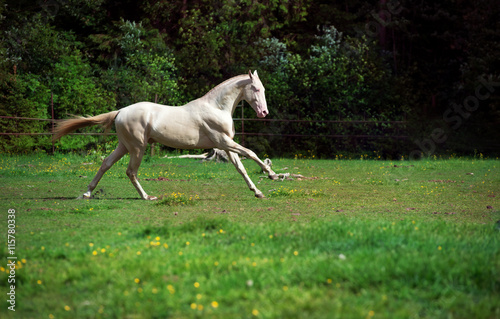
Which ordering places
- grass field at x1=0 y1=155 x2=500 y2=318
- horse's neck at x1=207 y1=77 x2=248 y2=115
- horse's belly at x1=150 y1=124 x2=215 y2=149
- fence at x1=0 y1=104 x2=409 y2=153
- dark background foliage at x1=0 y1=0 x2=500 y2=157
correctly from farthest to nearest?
1. fence at x1=0 y1=104 x2=409 y2=153
2. dark background foliage at x1=0 y1=0 x2=500 y2=157
3. horse's neck at x1=207 y1=77 x2=248 y2=115
4. horse's belly at x1=150 y1=124 x2=215 y2=149
5. grass field at x1=0 y1=155 x2=500 y2=318

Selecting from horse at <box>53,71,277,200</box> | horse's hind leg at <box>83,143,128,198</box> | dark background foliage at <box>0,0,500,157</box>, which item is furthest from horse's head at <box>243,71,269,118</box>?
dark background foliage at <box>0,0,500,157</box>

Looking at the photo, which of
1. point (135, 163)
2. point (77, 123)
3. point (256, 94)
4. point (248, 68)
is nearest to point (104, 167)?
point (135, 163)

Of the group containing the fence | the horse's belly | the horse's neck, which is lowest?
the fence

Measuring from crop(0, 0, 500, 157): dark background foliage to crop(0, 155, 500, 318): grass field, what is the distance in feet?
39.1

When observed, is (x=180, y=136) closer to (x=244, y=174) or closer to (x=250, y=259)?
(x=244, y=174)

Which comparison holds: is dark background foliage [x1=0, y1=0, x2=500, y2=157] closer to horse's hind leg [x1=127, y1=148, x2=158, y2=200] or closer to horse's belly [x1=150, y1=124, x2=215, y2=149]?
horse's hind leg [x1=127, y1=148, x2=158, y2=200]

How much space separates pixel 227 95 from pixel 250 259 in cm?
567

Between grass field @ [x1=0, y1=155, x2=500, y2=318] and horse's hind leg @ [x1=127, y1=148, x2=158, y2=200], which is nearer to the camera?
grass field @ [x1=0, y1=155, x2=500, y2=318]

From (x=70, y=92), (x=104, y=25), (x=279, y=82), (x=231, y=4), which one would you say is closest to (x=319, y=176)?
(x=279, y=82)

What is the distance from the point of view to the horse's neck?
10.1m

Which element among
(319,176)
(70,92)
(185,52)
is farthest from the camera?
(185,52)

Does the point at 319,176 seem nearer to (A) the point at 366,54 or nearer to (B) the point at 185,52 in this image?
(A) the point at 366,54

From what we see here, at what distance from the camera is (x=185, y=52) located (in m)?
24.6

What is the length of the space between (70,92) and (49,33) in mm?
3136
